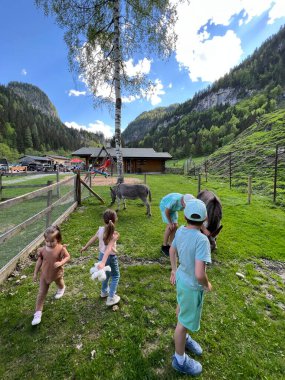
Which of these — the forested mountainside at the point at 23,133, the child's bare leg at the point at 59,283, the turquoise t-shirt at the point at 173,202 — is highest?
the forested mountainside at the point at 23,133

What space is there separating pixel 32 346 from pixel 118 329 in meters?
1.06

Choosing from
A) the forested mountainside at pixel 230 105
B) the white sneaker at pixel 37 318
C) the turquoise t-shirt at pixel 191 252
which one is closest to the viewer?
the turquoise t-shirt at pixel 191 252

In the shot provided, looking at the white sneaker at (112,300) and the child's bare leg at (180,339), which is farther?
the white sneaker at (112,300)

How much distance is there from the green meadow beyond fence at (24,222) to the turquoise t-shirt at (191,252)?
3096 millimetres

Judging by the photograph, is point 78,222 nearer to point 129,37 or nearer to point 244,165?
point 129,37

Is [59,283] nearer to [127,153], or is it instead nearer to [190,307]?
[190,307]

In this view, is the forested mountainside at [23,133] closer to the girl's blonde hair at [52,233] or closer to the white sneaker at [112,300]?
the girl's blonde hair at [52,233]

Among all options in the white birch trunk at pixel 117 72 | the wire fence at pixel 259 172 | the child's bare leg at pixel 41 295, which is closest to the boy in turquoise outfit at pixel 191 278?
the child's bare leg at pixel 41 295

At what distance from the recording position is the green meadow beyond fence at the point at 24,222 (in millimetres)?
3994

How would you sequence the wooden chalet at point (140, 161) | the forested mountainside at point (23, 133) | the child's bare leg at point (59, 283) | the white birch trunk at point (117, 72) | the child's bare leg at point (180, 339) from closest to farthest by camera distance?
the child's bare leg at point (180, 339), the child's bare leg at point (59, 283), the white birch trunk at point (117, 72), the wooden chalet at point (140, 161), the forested mountainside at point (23, 133)

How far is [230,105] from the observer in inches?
4732

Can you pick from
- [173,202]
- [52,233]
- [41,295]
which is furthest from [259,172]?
[41,295]

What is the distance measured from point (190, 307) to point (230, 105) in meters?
138

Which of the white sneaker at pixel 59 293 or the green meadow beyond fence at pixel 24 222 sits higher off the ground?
the green meadow beyond fence at pixel 24 222
